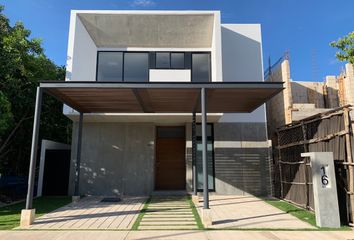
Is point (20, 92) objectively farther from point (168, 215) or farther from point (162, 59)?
point (168, 215)

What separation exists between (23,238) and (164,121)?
6990mm

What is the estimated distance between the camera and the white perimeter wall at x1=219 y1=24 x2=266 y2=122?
11422 mm

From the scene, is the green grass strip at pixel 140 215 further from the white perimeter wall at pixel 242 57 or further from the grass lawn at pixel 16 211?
the white perimeter wall at pixel 242 57

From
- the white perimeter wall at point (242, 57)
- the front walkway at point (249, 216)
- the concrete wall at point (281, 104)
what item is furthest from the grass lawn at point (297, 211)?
the white perimeter wall at point (242, 57)

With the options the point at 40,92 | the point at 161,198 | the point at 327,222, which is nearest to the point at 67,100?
the point at 40,92

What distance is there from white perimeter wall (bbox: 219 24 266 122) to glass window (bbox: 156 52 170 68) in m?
2.38

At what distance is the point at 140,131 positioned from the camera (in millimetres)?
11375

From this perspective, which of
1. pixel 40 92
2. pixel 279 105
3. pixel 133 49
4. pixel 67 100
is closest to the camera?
pixel 40 92

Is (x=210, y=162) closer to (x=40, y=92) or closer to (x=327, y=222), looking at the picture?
(x=327, y=222)

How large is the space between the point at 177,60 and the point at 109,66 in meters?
2.76

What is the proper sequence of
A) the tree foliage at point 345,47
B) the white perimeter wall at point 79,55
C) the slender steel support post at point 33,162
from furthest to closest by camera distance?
1. the white perimeter wall at point 79,55
2. the tree foliage at point 345,47
3. the slender steel support post at point 33,162

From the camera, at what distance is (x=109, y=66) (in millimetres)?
11031

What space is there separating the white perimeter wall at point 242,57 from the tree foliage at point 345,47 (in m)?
4.69

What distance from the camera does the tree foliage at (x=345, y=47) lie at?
21.1ft
